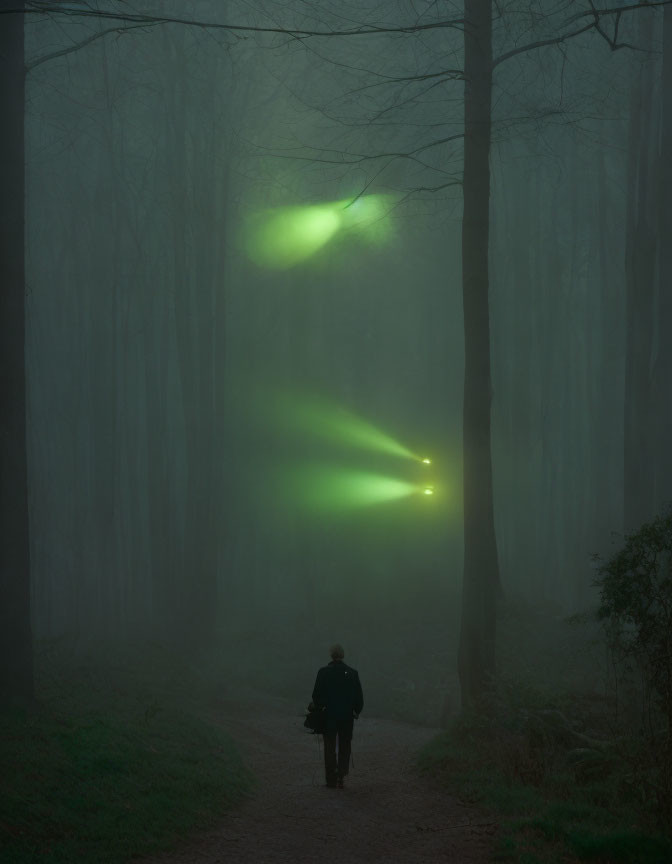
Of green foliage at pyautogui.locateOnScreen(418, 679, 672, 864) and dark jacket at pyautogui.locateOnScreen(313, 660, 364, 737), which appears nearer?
green foliage at pyautogui.locateOnScreen(418, 679, 672, 864)

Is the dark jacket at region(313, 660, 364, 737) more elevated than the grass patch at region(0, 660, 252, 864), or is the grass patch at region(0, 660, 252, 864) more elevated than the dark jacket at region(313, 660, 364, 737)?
the dark jacket at region(313, 660, 364, 737)

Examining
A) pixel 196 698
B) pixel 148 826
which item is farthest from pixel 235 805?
pixel 196 698

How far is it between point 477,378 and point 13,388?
6135 millimetres

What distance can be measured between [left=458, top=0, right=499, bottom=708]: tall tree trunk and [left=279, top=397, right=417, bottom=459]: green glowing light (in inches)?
800

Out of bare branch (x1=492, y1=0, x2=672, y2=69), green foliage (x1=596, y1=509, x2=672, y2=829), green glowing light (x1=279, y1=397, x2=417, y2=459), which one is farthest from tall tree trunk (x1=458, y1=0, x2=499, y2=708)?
green glowing light (x1=279, y1=397, x2=417, y2=459)

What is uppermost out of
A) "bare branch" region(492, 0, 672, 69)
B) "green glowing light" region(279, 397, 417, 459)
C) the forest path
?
"bare branch" region(492, 0, 672, 69)

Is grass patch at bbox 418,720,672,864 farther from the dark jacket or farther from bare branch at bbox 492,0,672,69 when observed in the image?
bare branch at bbox 492,0,672,69

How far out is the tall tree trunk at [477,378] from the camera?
13.1m

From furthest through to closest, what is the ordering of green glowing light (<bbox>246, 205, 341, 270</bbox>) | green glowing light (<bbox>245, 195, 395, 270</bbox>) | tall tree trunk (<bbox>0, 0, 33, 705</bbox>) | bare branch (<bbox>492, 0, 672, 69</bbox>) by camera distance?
green glowing light (<bbox>246, 205, 341, 270</bbox>) → green glowing light (<bbox>245, 195, 395, 270</bbox>) → tall tree trunk (<bbox>0, 0, 33, 705</bbox>) → bare branch (<bbox>492, 0, 672, 69</bbox>)

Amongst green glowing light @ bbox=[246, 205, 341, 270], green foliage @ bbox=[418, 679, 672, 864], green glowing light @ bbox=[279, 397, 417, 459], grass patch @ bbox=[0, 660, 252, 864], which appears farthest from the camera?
green glowing light @ bbox=[279, 397, 417, 459]

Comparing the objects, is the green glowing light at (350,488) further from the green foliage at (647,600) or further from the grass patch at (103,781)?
the green foliage at (647,600)

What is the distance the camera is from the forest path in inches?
309

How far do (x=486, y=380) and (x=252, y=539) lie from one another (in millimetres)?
25188

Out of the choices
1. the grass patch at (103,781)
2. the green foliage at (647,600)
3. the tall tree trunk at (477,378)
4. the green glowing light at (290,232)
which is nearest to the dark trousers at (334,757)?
the grass patch at (103,781)
